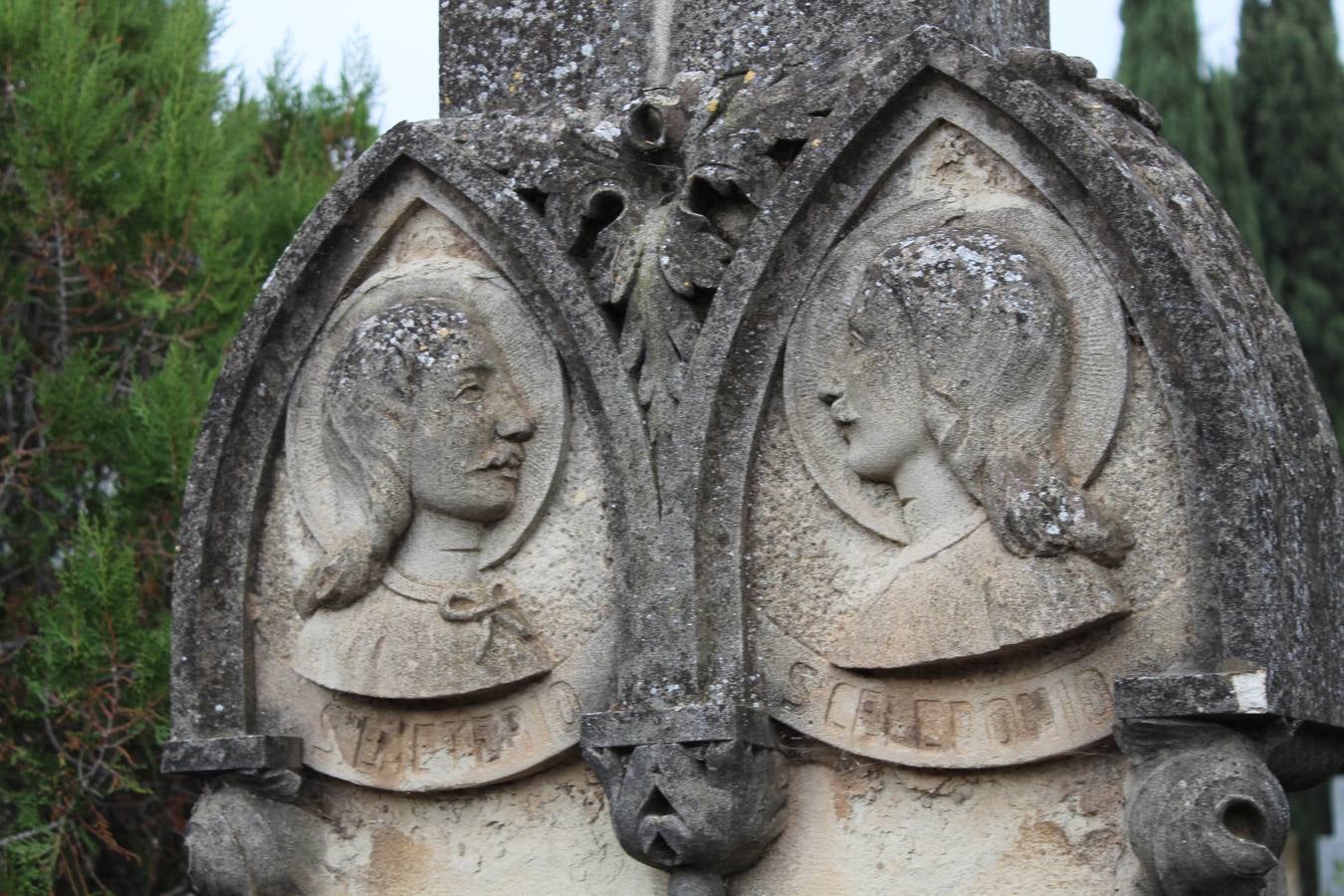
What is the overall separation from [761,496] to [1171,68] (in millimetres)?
10671

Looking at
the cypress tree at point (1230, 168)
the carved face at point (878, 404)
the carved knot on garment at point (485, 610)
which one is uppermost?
the cypress tree at point (1230, 168)

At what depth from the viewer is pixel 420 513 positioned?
15.0 ft

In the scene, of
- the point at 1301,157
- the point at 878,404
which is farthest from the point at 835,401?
the point at 1301,157

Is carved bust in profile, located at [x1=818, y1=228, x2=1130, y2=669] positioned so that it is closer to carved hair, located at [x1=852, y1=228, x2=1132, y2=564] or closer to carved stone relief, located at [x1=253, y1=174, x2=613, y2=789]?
carved hair, located at [x1=852, y1=228, x2=1132, y2=564]

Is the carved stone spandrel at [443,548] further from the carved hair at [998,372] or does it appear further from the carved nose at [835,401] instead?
the carved hair at [998,372]

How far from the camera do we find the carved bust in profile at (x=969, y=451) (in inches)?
155

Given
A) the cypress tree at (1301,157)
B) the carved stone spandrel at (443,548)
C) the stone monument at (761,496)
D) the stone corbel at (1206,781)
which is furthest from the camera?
the cypress tree at (1301,157)

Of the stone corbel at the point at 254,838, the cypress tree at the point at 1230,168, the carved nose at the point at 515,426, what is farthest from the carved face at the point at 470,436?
the cypress tree at the point at 1230,168

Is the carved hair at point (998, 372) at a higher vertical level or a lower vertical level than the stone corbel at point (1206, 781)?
higher

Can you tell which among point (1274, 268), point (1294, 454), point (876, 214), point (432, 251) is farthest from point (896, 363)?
point (1274, 268)

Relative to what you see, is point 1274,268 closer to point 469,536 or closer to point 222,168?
point 222,168

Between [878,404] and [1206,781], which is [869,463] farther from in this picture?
[1206,781]

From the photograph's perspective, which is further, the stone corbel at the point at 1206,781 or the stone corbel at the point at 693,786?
the stone corbel at the point at 693,786

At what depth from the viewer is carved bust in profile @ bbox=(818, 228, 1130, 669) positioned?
394 centimetres
